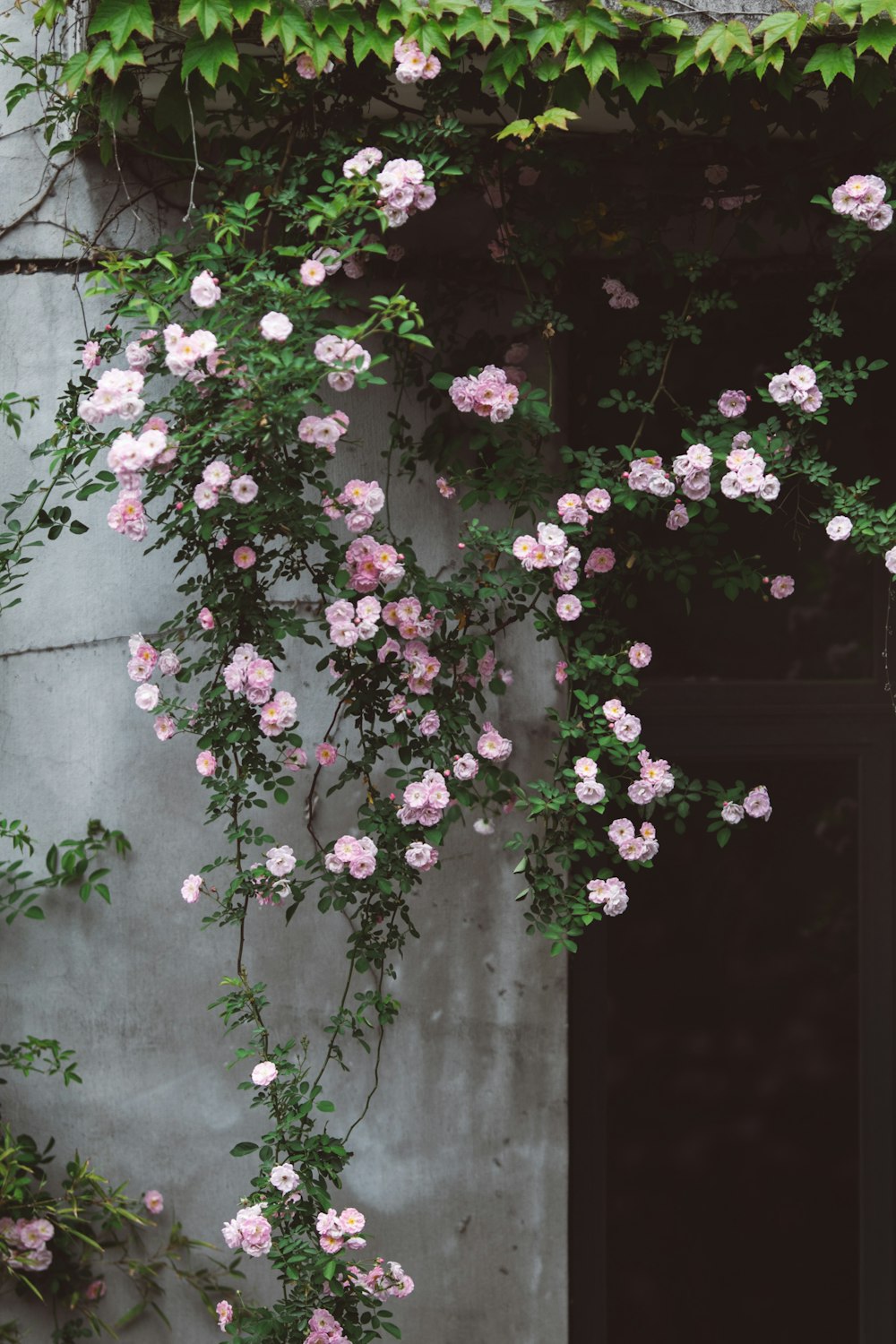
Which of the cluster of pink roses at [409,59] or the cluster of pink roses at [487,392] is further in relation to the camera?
the cluster of pink roses at [487,392]

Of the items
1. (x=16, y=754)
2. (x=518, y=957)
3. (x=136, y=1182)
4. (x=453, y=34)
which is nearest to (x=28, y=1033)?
(x=136, y=1182)

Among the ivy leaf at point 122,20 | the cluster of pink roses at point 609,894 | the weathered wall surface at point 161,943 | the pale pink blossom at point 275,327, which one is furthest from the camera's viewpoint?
the weathered wall surface at point 161,943

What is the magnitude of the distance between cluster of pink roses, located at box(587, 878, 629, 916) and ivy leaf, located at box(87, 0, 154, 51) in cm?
174

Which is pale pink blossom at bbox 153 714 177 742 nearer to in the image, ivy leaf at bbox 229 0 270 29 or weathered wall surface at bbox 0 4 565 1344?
weathered wall surface at bbox 0 4 565 1344

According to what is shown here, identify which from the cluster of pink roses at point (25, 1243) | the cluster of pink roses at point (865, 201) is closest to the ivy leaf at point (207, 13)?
the cluster of pink roses at point (865, 201)

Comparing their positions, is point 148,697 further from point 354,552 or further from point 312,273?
point 312,273

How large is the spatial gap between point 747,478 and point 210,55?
4.02 feet

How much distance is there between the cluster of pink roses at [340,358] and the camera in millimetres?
1989

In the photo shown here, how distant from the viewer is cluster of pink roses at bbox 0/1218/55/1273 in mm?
2504

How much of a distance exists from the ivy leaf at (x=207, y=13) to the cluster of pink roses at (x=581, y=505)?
3.35 ft

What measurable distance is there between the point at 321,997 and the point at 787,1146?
4.28ft

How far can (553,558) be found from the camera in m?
2.28

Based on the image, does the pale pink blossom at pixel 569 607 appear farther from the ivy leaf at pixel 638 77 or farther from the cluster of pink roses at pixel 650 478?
the ivy leaf at pixel 638 77

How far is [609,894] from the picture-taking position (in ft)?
7.49
